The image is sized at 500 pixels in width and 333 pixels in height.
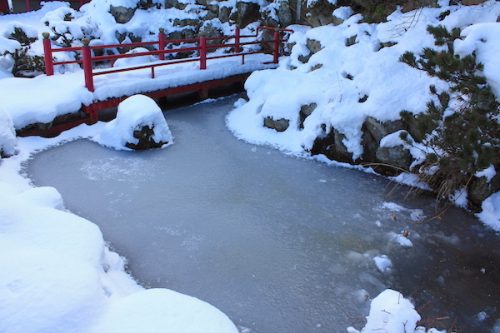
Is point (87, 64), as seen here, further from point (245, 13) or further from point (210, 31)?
point (245, 13)

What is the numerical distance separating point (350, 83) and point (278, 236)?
4061mm

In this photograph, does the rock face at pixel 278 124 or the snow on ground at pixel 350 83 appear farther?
the rock face at pixel 278 124

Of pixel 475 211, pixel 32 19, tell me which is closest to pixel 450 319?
pixel 475 211

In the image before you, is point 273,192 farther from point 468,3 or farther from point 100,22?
point 100,22

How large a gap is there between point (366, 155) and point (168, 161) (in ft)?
11.3

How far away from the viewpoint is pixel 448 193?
19.2 feet

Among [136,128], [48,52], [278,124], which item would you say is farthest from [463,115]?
[48,52]

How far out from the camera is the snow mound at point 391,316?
9.25 ft

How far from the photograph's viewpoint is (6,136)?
677 cm

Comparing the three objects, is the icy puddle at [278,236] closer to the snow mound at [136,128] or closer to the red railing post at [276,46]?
the snow mound at [136,128]

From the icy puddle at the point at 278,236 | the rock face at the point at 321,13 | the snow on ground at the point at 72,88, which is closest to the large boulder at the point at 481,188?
the icy puddle at the point at 278,236

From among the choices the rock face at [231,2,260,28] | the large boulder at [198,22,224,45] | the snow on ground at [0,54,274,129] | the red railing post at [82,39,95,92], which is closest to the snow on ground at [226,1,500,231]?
the snow on ground at [0,54,274,129]

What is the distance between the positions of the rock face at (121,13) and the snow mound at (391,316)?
629 inches

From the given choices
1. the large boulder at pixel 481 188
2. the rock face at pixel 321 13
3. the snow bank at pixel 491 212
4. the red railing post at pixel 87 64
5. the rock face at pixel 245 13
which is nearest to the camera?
the snow bank at pixel 491 212
